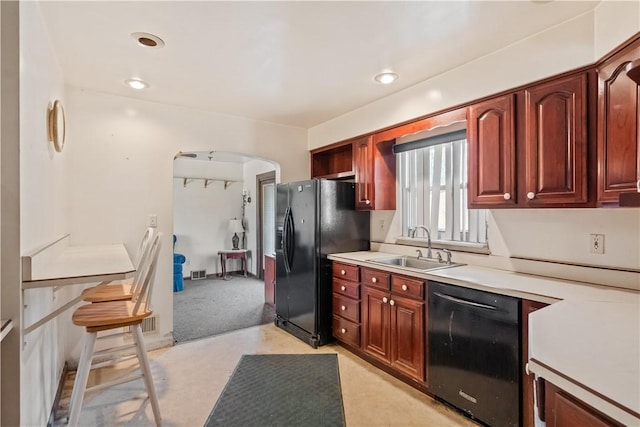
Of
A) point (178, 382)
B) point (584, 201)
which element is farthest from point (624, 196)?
point (178, 382)

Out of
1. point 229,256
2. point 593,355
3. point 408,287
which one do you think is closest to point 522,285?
point 408,287

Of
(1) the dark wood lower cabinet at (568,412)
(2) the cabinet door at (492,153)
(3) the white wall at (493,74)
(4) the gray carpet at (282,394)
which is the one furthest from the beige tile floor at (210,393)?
(3) the white wall at (493,74)

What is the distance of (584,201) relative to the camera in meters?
1.79

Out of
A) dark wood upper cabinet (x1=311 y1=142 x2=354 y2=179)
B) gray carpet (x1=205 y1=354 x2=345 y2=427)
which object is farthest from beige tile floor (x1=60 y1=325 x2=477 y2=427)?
dark wood upper cabinet (x1=311 y1=142 x2=354 y2=179)

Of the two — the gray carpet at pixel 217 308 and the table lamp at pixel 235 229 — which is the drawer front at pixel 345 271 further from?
the table lamp at pixel 235 229

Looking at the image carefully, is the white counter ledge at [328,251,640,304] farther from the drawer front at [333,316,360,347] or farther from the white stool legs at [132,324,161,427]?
the white stool legs at [132,324,161,427]

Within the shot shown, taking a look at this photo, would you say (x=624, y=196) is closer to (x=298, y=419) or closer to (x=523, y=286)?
(x=523, y=286)

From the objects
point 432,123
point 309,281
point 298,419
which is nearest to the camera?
point 298,419

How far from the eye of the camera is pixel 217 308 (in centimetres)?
441

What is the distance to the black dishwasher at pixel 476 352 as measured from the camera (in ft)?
5.85

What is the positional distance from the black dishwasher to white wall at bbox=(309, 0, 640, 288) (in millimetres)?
585

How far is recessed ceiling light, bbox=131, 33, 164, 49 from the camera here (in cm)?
200

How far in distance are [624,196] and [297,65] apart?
2037 mm

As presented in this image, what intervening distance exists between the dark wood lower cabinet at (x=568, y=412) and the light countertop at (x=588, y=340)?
0.04 meters
